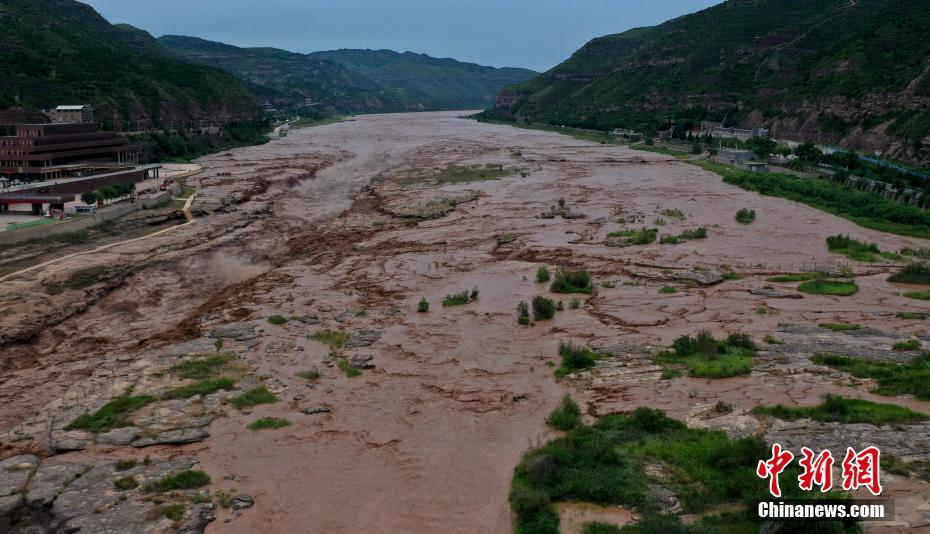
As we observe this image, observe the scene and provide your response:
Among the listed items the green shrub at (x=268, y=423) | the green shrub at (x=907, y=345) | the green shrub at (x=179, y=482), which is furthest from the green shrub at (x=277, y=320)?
the green shrub at (x=907, y=345)

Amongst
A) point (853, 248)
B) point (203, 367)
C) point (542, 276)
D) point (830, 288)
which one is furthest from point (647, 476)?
point (853, 248)

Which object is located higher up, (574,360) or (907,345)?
(907,345)

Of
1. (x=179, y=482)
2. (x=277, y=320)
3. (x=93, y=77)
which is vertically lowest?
(x=179, y=482)

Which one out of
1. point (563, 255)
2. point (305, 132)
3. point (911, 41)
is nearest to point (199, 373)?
point (563, 255)

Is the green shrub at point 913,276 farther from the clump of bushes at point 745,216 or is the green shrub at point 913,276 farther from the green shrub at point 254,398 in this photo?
the green shrub at point 254,398

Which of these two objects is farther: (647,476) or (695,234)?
(695,234)

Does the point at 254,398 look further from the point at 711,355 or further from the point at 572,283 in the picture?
the point at 572,283

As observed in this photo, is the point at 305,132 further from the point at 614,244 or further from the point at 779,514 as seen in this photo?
A: the point at 779,514
